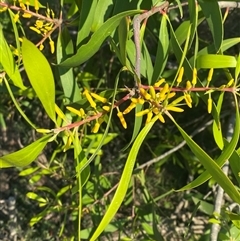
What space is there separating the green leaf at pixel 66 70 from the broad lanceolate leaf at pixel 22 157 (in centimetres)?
31

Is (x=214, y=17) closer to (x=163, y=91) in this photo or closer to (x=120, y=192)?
(x=163, y=91)

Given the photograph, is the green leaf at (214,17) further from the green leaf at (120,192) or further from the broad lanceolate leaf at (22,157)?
the broad lanceolate leaf at (22,157)

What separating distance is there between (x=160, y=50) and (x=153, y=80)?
59mm

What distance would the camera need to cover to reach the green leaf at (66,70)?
0.99 meters

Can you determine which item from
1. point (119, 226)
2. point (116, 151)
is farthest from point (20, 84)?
point (116, 151)

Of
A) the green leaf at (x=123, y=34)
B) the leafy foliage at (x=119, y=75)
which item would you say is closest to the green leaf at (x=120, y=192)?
the leafy foliage at (x=119, y=75)

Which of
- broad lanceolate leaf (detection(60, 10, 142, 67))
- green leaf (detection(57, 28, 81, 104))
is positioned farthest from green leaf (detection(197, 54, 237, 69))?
green leaf (detection(57, 28, 81, 104))

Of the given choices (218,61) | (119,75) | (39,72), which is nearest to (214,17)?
(218,61)

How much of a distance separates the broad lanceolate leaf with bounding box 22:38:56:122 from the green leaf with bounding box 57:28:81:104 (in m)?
0.29

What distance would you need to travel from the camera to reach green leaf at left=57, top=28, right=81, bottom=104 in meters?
0.99

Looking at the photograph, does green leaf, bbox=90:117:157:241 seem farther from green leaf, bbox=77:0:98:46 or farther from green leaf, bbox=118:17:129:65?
green leaf, bbox=77:0:98:46

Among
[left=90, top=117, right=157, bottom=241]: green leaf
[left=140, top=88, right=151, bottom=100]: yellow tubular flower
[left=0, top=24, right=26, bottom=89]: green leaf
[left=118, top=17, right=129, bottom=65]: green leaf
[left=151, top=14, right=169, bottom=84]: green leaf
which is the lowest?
[left=90, top=117, right=157, bottom=241]: green leaf

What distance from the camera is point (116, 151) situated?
6.48 ft

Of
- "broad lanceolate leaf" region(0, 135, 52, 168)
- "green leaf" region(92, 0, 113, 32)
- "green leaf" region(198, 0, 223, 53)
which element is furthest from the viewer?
"green leaf" region(92, 0, 113, 32)
